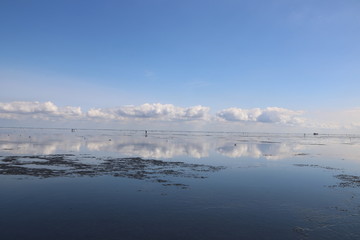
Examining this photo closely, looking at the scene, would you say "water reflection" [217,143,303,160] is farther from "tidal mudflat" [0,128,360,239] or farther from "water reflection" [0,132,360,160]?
"tidal mudflat" [0,128,360,239]

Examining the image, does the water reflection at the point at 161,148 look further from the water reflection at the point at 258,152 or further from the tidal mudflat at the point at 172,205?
the tidal mudflat at the point at 172,205

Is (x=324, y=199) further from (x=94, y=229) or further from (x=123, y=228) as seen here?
(x=94, y=229)

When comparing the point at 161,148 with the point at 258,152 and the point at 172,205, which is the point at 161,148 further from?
the point at 172,205

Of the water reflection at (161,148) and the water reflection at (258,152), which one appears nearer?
the water reflection at (161,148)

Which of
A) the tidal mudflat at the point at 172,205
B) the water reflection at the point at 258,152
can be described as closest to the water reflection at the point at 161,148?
the water reflection at the point at 258,152

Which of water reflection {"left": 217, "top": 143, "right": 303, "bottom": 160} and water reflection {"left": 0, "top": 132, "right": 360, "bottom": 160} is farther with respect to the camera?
water reflection {"left": 217, "top": 143, "right": 303, "bottom": 160}

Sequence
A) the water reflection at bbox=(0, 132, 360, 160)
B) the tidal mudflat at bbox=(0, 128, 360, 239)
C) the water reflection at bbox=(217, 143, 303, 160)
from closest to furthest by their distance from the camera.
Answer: the tidal mudflat at bbox=(0, 128, 360, 239) → the water reflection at bbox=(0, 132, 360, 160) → the water reflection at bbox=(217, 143, 303, 160)

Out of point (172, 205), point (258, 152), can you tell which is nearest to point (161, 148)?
point (258, 152)

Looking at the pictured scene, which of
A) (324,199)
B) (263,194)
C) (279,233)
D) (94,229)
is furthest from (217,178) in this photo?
(94,229)

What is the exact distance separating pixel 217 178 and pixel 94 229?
1843 cm

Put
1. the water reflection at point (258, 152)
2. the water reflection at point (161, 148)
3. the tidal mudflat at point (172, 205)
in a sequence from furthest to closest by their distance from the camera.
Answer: the water reflection at point (258, 152), the water reflection at point (161, 148), the tidal mudflat at point (172, 205)

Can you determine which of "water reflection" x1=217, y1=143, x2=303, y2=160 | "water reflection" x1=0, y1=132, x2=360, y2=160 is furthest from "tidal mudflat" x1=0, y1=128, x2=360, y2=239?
"water reflection" x1=217, y1=143, x2=303, y2=160

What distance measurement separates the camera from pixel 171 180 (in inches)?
1166

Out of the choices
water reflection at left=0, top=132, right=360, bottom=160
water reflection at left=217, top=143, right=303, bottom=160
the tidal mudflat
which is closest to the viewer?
the tidal mudflat
